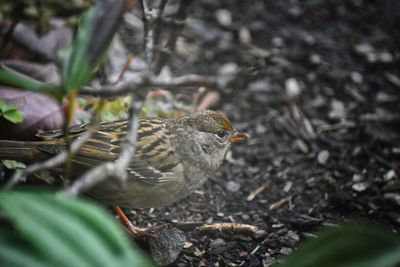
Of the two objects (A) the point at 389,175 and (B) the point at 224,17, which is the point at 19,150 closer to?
(A) the point at 389,175

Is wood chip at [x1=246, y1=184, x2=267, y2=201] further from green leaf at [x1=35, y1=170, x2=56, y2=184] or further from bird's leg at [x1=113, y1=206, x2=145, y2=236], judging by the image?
green leaf at [x1=35, y1=170, x2=56, y2=184]

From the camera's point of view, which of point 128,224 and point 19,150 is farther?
point 128,224

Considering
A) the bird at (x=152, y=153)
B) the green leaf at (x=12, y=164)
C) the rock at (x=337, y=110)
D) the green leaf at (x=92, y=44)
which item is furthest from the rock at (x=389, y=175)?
the green leaf at (x=92, y=44)

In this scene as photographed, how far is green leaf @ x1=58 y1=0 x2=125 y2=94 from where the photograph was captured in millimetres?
1994

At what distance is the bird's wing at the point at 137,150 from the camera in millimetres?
3365

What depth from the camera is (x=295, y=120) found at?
16.3 feet

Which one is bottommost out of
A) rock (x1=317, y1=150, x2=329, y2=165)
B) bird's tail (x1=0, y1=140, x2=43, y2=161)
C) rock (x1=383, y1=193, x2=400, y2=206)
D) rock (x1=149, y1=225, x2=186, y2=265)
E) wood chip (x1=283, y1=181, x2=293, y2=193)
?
rock (x1=317, y1=150, x2=329, y2=165)

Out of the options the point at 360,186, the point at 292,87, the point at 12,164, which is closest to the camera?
the point at 12,164

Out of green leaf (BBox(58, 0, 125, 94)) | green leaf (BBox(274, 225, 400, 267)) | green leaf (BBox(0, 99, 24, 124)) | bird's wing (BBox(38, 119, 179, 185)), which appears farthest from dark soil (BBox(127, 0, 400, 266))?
green leaf (BBox(274, 225, 400, 267))

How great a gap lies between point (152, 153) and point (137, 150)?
10 cm

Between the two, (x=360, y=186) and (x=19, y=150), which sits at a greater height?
(x=19, y=150)

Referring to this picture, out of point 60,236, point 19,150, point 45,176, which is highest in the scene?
point 60,236

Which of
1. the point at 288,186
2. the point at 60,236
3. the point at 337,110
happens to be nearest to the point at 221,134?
the point at 288,186

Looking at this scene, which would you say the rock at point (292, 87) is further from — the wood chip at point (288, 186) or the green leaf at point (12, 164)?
the green leaf at point (12, 164)
